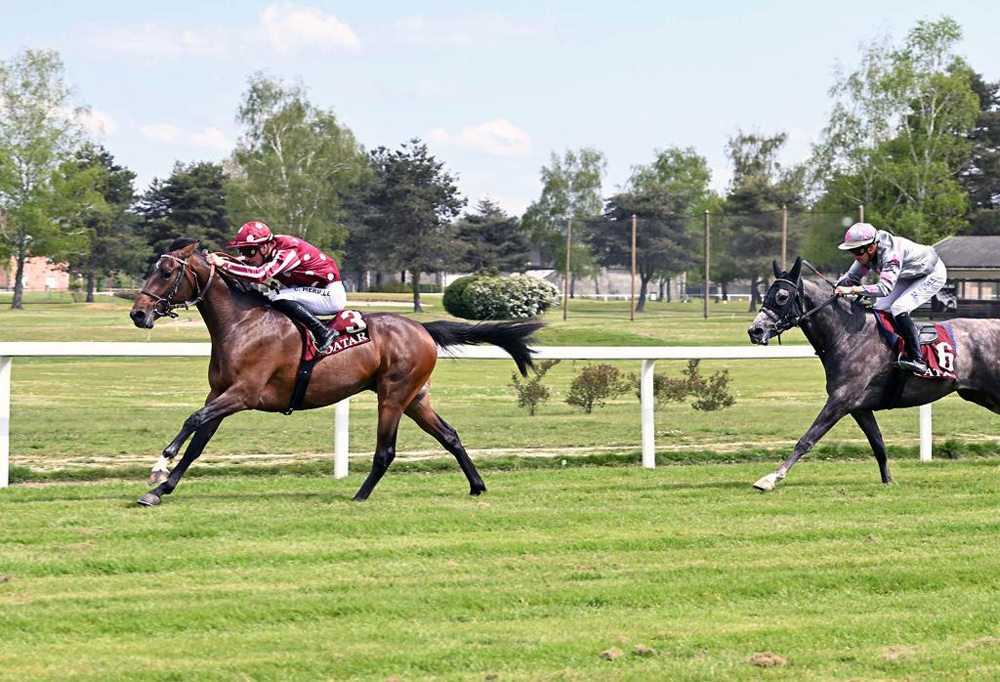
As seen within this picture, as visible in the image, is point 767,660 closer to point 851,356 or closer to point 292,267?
point 292,267

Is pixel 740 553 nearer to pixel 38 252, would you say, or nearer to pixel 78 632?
pixel 78 632

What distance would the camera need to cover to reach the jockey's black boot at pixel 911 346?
905cm

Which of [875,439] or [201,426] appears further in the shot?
[875,439]

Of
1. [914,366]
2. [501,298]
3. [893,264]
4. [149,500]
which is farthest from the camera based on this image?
[501,298]

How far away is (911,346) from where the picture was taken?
9.08 metres

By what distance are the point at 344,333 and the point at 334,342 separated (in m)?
0.09

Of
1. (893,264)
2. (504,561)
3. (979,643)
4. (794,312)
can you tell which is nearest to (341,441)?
(794,312)

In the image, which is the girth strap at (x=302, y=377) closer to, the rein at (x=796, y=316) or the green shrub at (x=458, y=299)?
the rein at (x=796, y=316)

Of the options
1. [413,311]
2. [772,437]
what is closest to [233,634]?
[772,437]

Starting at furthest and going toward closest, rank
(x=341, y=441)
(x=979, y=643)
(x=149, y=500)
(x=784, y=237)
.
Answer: (x=784, y=237)
(x=341, y=441)
(x=149, y=500)
(x=979, y=643)

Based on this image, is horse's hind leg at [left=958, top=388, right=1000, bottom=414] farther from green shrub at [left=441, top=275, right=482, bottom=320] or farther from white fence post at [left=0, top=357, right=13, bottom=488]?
green shrub at [left=441, top=275, right=482, bottom=320]

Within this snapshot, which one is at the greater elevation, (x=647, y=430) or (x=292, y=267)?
(x=292, y=267)

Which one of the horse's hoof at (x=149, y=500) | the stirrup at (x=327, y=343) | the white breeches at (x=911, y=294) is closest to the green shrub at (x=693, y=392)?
Answer: the white breeches at (x=911, y=294)

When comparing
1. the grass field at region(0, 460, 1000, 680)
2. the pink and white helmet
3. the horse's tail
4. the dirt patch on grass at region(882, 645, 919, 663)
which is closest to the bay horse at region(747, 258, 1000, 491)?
the pink and white helmet
